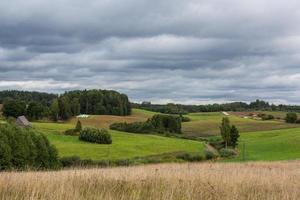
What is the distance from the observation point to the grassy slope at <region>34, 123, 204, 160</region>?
3145 inches

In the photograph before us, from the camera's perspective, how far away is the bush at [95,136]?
9769cm

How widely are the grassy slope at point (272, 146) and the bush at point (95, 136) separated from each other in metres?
24.0

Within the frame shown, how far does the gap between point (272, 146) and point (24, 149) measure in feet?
205

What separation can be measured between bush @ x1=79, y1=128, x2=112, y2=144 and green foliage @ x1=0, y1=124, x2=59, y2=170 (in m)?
43.4

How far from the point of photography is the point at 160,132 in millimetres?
134000

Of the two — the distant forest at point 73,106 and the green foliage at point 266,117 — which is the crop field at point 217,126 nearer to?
the green foliage at point 266,117

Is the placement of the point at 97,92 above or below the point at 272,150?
above

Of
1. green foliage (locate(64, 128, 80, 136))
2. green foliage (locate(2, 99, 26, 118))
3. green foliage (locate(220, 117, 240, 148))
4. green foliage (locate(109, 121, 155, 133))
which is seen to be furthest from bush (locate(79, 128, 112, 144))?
green foliage (locate(2, 99, 26, 118))

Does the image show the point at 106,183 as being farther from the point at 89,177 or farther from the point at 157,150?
the point at 157,150

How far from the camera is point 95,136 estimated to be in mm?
98562

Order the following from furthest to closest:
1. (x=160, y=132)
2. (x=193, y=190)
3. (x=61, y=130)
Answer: (x=160, y=132) → (x=61, y=130) → (x=193, y=190)

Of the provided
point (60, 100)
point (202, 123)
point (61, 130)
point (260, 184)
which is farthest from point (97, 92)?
point (260, 184)

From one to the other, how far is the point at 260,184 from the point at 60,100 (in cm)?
14124

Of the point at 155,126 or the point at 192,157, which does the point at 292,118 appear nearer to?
the point at 155,126
